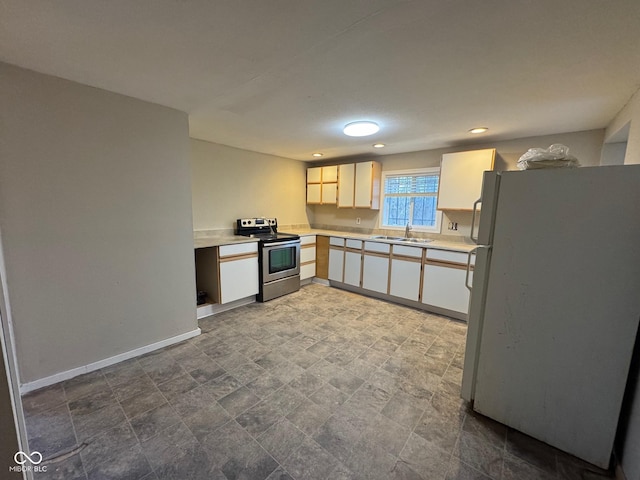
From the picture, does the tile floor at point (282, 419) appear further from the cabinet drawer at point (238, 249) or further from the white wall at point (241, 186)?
the white wall at point (241, 186)

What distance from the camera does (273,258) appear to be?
387cm

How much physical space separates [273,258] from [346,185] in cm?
184

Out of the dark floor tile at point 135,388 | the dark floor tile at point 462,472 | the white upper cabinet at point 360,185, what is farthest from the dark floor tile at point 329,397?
the white upper cabinet at point 360,185

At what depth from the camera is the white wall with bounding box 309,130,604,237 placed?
9.46ft

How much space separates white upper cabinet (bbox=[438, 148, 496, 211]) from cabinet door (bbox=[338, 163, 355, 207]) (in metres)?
1.46

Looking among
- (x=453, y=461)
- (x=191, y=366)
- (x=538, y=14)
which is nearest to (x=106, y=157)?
(x=191, y=366)

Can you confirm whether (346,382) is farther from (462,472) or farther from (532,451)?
(532,451)

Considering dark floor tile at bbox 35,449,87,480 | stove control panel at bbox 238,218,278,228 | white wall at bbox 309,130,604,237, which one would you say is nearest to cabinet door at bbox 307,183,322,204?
white wall at bbox 309,130,604,237

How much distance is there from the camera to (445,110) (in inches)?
93.0

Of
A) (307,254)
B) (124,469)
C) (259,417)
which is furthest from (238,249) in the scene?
(124,469)

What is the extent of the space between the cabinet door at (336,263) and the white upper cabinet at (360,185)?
0.84m

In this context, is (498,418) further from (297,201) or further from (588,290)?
(297,201)

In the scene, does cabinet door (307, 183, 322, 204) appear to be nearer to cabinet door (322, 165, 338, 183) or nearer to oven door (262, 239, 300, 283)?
cabinet door (322, 165, 338, 183)

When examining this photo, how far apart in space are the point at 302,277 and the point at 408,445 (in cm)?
309
